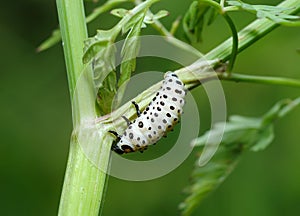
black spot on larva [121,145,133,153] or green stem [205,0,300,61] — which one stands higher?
green stem [205,0,300,61]

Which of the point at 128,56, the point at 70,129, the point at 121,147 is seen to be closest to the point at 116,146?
the point at 121,147

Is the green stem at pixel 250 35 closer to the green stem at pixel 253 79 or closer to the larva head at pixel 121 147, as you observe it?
the green stem at pixel 253 79

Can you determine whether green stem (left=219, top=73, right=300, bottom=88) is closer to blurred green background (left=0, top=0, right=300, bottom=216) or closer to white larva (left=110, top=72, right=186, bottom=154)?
white larva (left=110, top=72, right=186, bottom=154)

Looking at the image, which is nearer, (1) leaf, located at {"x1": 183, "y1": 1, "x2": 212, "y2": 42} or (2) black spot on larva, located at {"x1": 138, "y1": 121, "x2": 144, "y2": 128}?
(2) black spot on larva, located at {"x1": 138, "y1": 121, "x2": 144, "y2": 128}

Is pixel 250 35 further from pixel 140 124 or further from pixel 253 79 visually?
pixel 140 124

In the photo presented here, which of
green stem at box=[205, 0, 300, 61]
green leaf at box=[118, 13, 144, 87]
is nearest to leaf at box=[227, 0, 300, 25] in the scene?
green stem at box=[205, 0, 300, 61]

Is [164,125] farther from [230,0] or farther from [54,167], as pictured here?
[54,167]

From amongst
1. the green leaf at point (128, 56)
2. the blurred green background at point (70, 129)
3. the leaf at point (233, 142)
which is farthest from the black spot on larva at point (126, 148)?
the blurred green background at point (70, 129)

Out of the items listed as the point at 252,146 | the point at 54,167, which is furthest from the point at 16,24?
the point at 252,146
